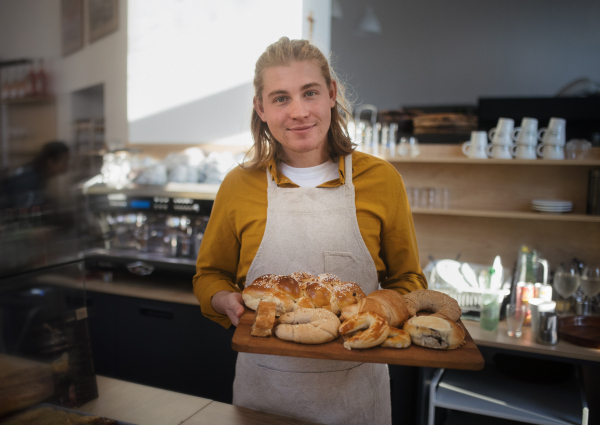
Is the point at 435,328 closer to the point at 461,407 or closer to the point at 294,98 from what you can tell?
the point at 294,98

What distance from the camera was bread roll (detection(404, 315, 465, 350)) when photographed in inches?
35.6

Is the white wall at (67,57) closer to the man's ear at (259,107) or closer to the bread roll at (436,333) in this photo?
the man's ear at (259,107)

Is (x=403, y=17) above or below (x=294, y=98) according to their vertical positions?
above

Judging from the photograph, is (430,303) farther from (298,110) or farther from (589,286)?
(589,286)

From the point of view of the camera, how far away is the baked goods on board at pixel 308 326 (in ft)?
3.03

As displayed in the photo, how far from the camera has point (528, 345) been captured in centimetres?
198

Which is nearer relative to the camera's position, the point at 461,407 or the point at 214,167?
the point at 461,407

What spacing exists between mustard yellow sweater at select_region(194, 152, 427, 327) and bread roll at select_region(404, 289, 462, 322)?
7.3 inches

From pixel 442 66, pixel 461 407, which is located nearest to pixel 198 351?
Answer: pixel 461 407

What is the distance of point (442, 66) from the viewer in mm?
3699

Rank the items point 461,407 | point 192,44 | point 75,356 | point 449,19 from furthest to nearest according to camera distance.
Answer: point 449,19 → point 192,44 → point 461,407 → point 75,356

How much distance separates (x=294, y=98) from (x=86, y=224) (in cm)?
236

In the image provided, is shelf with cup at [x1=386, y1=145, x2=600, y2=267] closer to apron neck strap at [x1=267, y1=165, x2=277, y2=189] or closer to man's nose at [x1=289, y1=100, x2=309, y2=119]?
apron neck strap at [x1=267, y1=165, x2=277, y2=189]

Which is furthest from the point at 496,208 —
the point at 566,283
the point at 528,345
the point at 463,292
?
the point at 528,345
